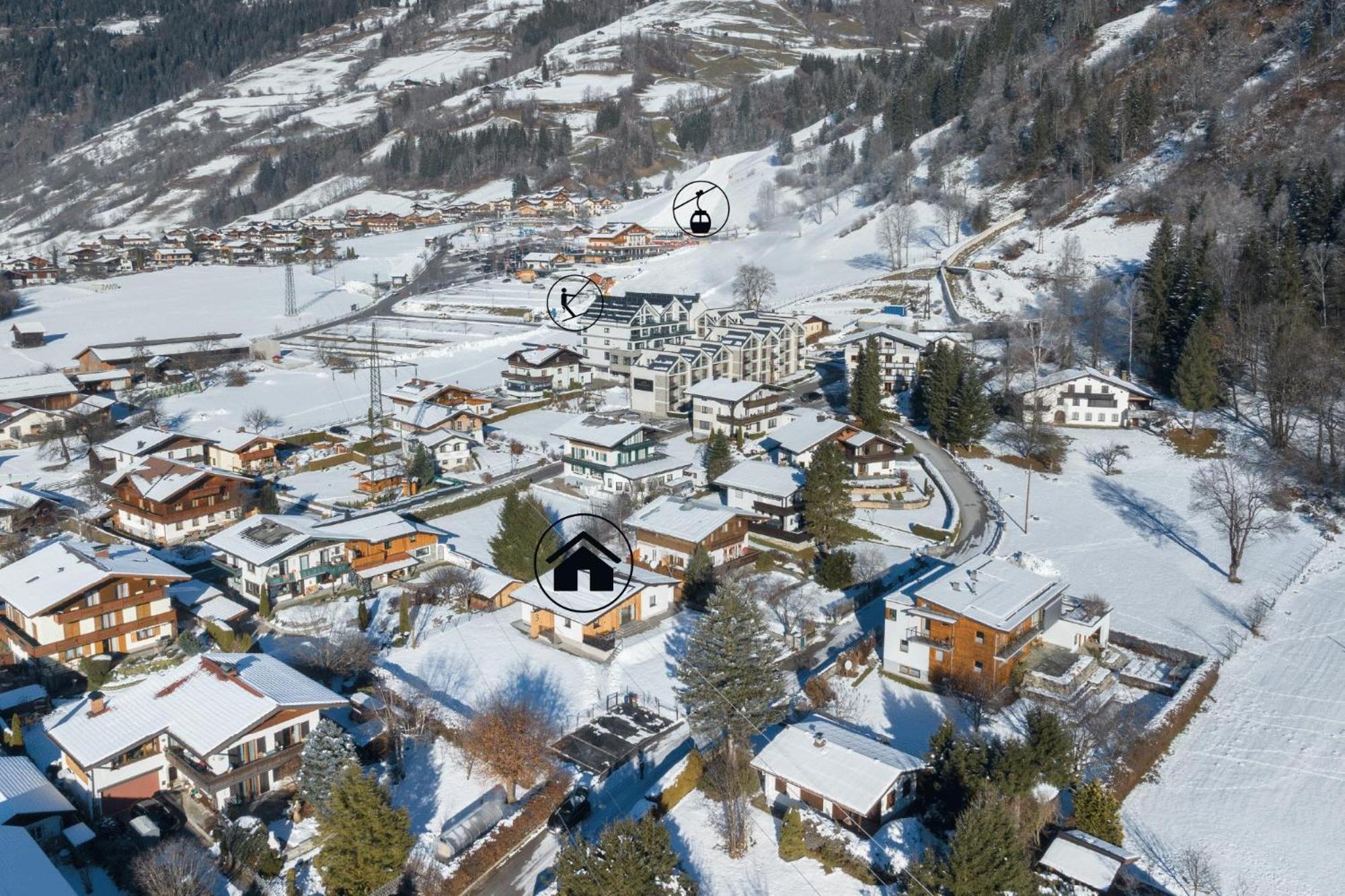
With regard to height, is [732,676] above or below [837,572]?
above

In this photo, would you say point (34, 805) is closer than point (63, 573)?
Yes

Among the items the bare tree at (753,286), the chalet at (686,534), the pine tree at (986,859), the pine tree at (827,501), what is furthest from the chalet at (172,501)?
the bare tree at (753,286)

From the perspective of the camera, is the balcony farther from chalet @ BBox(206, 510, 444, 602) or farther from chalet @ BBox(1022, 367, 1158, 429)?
chalet @ BBox(1022, 367, 1158, 429)

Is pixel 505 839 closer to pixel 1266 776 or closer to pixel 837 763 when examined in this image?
pixel 837 763

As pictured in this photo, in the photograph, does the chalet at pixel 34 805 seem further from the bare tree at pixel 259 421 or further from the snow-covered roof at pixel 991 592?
the bare tree at pixel 259 421

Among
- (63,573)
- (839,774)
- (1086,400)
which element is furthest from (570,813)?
(1086,400)

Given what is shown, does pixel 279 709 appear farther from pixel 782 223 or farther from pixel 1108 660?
pixel 782 223
